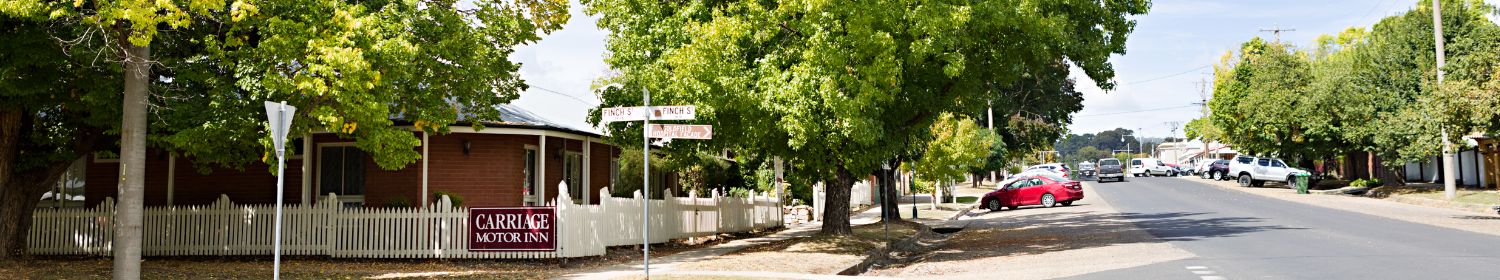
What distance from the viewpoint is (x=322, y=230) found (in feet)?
52.4

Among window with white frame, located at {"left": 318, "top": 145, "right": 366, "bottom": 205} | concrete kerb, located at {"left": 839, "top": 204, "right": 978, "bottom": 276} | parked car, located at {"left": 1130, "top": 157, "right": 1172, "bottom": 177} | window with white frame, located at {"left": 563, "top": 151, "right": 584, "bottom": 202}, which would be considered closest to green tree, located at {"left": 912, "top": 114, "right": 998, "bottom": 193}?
concrete kerb, located at {"left": 839, "top": 204, "right": 978, "bottom": 276}

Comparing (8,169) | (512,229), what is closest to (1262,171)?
(512,229)

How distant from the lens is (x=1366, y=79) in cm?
3984

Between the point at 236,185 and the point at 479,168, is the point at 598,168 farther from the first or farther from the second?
the point at 236,185

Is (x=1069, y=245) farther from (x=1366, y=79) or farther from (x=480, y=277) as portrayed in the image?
(x=1366, y=79)

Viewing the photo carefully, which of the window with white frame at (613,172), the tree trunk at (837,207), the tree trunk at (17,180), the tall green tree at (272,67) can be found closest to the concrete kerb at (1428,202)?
the tree trunk at (837,207)

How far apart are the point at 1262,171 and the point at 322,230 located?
45.4m

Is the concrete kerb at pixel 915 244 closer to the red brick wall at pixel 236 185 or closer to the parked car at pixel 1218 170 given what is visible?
the red brick wall at pixel 236 185

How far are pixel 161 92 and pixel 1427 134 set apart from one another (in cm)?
2845

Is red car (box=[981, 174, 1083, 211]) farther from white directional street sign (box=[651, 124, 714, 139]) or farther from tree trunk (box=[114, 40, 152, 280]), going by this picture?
tree trunk (box=[114, 40, 152, 280])

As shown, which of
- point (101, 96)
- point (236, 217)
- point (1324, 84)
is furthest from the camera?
point (1324, 84)

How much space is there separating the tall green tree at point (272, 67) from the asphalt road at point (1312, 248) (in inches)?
334

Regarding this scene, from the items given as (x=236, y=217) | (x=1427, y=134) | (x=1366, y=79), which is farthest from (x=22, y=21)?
(x=1366, y=79)

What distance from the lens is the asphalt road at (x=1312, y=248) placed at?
1162 cm
